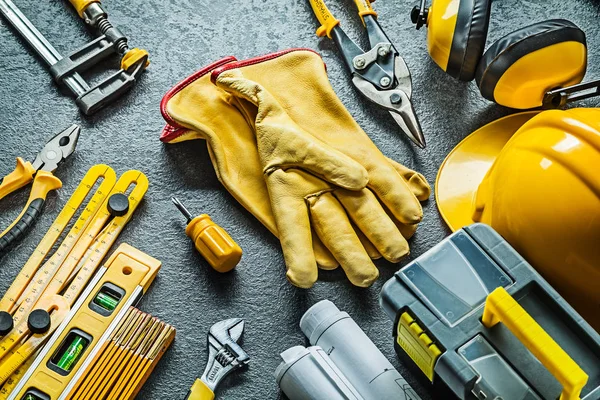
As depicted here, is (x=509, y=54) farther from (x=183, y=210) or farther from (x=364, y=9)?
(x=183, y=210)

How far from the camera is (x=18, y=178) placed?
1588mm

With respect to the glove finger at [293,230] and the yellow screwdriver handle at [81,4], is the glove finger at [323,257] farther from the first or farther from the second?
the yellow screwdriver handle at [81,4]

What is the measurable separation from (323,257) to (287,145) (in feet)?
0.74

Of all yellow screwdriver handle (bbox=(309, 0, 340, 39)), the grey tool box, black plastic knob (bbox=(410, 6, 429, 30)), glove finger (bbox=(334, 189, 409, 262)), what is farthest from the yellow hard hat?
yellow screwdriver handle (bbox=(309, 0, 340, 39))

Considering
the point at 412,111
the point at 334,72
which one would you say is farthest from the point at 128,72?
the point at 412,111

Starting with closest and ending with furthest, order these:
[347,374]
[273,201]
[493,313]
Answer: [493,313], [347,374], [273,201]

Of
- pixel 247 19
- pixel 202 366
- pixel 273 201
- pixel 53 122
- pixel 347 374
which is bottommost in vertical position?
pixel 347 374

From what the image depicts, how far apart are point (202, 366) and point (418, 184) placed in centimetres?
55

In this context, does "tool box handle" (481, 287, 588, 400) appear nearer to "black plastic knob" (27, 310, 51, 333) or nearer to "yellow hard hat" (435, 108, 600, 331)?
"yellow hard hat" (435, 108, 600, 331)

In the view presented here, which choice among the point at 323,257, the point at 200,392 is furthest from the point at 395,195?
the point at 200,392

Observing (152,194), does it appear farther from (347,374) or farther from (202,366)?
(347,374)

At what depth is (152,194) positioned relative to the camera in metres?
1.63

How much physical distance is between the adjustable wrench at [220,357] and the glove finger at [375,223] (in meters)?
0.30

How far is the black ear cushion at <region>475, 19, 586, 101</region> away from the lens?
1.51 m
